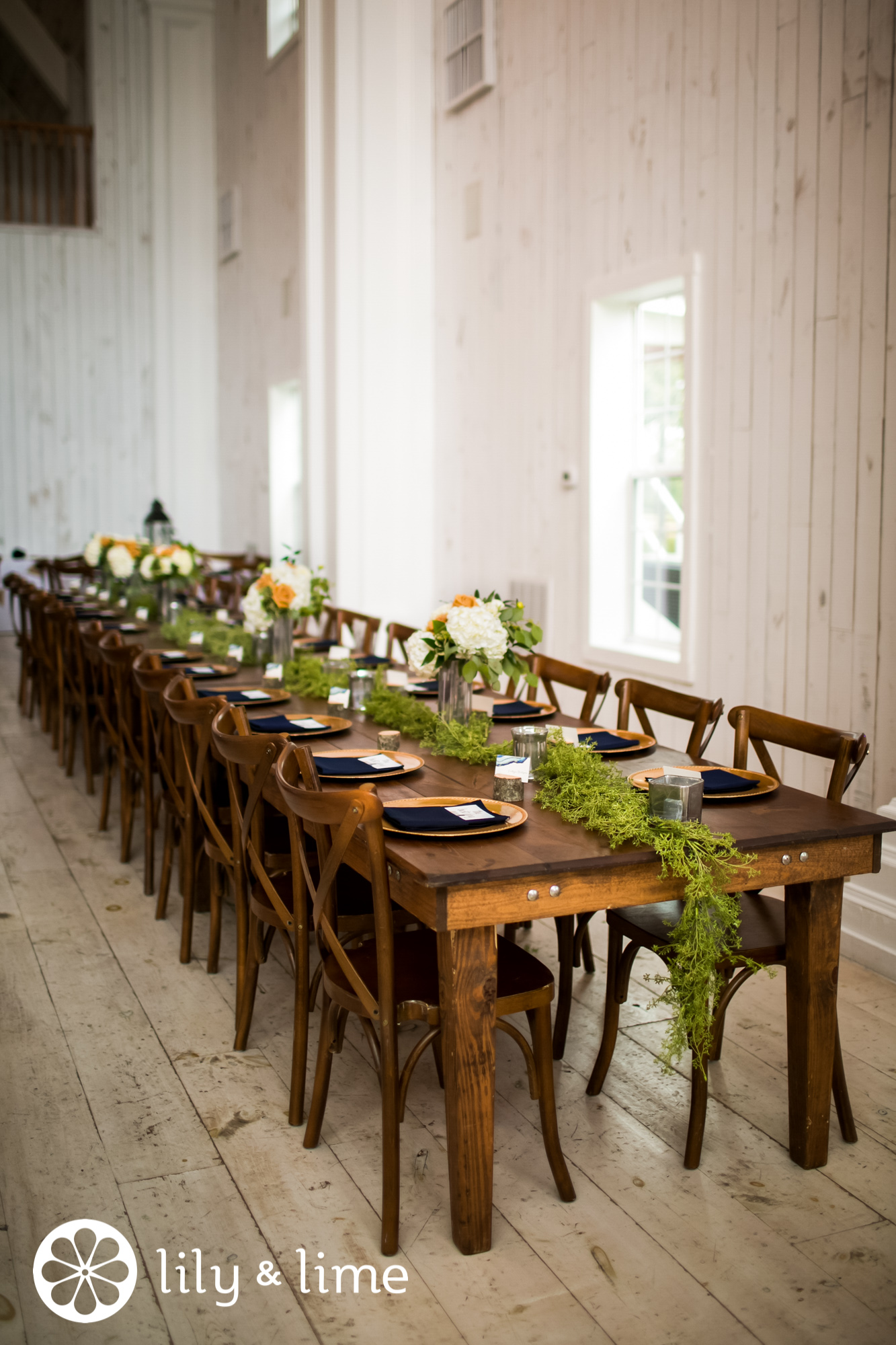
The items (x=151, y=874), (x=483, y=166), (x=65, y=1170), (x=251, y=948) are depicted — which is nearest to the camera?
(x=65, y=1170)

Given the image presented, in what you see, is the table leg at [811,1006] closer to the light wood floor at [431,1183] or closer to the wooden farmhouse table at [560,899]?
the wooden farmhouse table at [560,899]

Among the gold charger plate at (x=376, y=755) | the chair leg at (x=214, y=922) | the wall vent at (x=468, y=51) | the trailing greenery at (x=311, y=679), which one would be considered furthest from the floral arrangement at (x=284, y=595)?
the wall vent at (x=468, y=51)

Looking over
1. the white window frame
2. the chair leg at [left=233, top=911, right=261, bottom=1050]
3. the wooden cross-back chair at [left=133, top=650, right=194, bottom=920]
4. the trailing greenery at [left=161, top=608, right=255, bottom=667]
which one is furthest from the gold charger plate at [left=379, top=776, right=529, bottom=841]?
the trailing greenery at [left=161, top=608, right=255, bottom=667]

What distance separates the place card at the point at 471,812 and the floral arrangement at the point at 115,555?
507cm

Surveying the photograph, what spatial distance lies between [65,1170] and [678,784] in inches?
61.0

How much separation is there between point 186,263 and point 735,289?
897 cm

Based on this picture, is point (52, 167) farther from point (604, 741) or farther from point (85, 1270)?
point (85, 1270)

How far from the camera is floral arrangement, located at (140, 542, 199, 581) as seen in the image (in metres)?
6.43

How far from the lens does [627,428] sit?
564cm

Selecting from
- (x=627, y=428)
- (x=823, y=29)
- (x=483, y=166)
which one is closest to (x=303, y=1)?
(x=483, y=166)

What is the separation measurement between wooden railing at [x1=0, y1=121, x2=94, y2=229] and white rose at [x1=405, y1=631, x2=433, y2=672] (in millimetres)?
10270

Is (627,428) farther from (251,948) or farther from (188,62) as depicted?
(188,62)

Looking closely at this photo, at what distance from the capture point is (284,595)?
4.47 m

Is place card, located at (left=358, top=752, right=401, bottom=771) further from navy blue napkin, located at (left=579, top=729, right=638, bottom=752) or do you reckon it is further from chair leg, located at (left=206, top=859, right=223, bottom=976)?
chair leg, located at (left=206, top=859, right=223, bottom=976)
